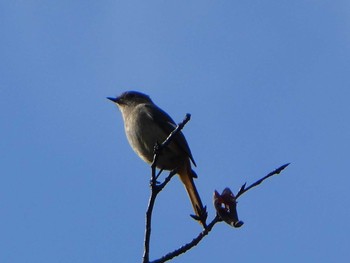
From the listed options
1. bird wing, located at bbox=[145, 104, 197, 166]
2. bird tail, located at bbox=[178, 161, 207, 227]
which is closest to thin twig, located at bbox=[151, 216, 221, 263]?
bird tail, located at bbox=[178, 161, 207, 227]

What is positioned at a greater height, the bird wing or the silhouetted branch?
the bird wing

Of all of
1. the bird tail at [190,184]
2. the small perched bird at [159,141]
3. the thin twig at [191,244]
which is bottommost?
the thin twig at [191,244]

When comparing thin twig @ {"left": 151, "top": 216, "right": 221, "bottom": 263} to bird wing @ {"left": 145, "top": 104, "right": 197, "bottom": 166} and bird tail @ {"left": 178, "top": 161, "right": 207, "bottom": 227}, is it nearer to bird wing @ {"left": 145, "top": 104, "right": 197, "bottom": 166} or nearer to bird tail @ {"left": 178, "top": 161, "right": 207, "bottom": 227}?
→ bird tail @ {"left": 178, "top": 161, "right": 207, "bottom": 227}

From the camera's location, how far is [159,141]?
9.95 metres

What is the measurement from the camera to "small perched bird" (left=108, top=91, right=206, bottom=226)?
9.61m

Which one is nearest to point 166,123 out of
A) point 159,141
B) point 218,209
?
point 159,141

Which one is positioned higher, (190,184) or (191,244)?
(190,184)

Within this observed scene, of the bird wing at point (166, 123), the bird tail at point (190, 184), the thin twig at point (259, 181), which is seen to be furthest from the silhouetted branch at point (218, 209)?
the bird wing at point (166, 123)

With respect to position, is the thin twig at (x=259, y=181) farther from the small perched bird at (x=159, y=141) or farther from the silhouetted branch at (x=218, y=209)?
the small perched bird at (x=159, y=141)

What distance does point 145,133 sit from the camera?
396 inches

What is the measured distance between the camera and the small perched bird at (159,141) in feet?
31.5

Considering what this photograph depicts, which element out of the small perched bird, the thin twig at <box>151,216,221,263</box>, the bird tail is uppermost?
the small perched bird

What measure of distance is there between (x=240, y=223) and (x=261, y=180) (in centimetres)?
27

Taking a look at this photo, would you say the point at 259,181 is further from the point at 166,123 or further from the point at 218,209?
the point at 166,123
